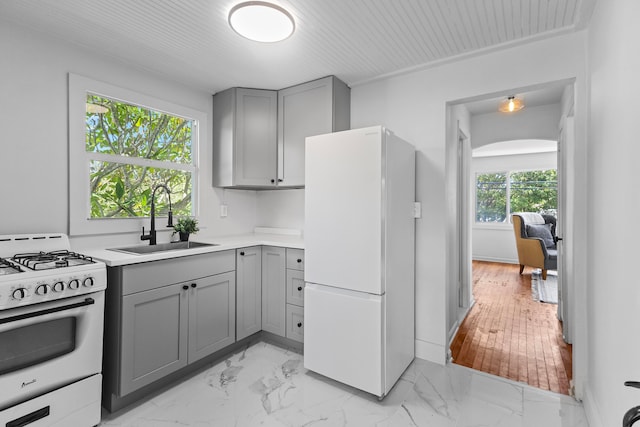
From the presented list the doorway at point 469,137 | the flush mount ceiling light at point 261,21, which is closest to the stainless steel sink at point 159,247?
the flush mount ceiling light at point 261,21

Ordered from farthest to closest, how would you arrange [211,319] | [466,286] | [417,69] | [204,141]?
[466,286]
[204,141]
[417,69]
[211,319]

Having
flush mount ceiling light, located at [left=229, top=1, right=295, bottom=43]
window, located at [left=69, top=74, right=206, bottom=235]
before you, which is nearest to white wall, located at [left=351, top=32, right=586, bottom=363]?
flush mount ceiling light, located at [left=229, top=1, right=295, bottom=43]

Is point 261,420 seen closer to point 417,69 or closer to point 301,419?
point 301,419

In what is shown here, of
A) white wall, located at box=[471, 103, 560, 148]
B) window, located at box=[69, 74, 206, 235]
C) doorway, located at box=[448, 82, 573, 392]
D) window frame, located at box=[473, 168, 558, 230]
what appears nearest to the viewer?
window, located at box=[69, 74, 206, 235]

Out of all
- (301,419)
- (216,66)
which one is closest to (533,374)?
(301,419)

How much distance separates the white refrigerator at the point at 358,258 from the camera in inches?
77.5

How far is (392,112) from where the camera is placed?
2688 mm

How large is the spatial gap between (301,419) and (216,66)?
98.9 inches

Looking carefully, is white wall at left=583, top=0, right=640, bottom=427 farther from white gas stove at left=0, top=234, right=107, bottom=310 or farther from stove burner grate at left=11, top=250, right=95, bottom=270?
stove burner grate at left=11, top=250, right=95, bottom=270

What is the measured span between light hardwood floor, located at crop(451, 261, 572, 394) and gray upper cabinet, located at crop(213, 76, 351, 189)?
2.09 metres

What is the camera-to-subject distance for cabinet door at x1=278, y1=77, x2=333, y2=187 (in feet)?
8.86

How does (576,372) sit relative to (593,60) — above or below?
below

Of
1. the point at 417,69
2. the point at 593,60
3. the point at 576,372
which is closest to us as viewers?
the point at 593,60

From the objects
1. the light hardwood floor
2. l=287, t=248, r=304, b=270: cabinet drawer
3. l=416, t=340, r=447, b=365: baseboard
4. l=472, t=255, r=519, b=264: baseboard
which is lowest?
the light hardwood floor
